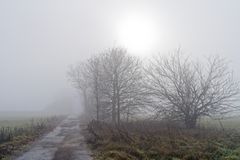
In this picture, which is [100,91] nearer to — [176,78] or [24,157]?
[176,78]

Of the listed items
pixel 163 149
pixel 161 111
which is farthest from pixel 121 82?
pixel 163 149

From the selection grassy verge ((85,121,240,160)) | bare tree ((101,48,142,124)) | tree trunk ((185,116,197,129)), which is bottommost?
grassy verge ((85,121,240,160))

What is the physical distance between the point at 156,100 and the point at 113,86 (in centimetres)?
819

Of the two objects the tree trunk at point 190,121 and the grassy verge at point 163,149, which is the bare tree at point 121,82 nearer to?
the tree trunk at point 190,121

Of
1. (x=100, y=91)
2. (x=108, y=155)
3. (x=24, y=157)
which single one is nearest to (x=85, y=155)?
(x=108, y=155)

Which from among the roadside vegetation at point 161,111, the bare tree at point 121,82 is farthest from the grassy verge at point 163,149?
the bare tree at point 121,82

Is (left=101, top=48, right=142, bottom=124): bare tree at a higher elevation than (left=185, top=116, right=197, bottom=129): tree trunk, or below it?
higher

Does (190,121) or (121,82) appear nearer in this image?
(190,121)

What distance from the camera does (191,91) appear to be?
35656 millimetres

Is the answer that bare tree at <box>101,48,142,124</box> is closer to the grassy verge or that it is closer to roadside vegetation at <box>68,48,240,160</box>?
roadside vegetation at <box>68,48,240,160</box>

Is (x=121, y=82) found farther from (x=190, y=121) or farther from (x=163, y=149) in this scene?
(x=163, y=149)

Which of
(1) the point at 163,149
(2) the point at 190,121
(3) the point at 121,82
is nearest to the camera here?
(1) the point at 163,149

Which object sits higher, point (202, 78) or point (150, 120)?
point (202, 78)

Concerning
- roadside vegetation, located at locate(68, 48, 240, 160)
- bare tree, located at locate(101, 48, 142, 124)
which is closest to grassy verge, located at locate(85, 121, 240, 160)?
roadside vegetation, located at locate(68, 48, 240, 160)
